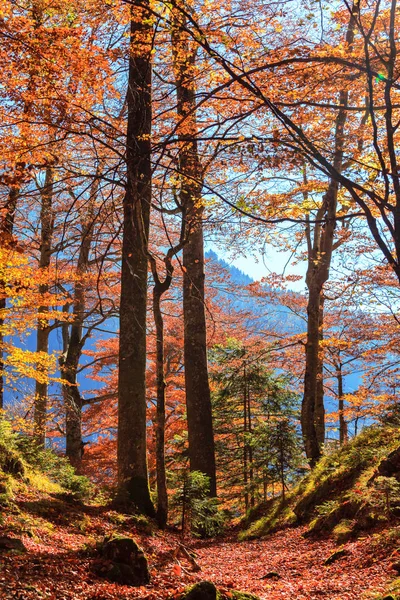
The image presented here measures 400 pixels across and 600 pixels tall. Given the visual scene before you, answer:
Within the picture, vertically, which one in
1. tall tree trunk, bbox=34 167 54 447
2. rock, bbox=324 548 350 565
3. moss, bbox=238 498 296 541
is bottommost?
moss, bbox=238 498 296 541

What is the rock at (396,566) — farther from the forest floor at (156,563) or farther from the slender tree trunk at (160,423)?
the slender tree trunk at (160,423)

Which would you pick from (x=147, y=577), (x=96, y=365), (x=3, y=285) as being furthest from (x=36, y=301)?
(x=96, y=365)

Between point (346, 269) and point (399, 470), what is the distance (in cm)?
777

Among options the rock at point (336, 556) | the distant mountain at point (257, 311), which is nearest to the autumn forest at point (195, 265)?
the rock at point (336, 556)

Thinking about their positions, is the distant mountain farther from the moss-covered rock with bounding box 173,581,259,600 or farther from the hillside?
the moss-covered rock with bounding box 173,581,259,600

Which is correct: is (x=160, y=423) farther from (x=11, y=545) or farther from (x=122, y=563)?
(x=11, y=545)

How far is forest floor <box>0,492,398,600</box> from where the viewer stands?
3451mm

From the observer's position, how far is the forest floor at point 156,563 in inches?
136

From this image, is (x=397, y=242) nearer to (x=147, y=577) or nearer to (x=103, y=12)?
(x=147, y=577)

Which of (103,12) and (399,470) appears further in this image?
(103,12)

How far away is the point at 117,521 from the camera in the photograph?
5973 mm

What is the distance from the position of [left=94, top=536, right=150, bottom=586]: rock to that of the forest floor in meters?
0.09

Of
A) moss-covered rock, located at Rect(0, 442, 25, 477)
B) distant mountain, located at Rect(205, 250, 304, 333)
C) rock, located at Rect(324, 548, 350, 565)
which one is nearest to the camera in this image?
rock, located at Rect(324, 548, 350, 565)

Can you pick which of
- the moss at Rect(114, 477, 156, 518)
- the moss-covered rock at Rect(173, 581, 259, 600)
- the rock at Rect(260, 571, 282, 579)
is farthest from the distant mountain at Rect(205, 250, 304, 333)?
the moss-covered rock at Rect(173, 581, 259, 600)
